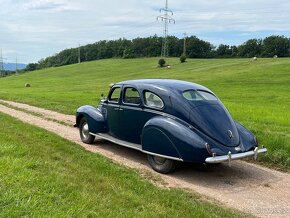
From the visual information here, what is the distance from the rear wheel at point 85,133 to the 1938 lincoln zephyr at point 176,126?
117 centimetres

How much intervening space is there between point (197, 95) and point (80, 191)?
3.29 m

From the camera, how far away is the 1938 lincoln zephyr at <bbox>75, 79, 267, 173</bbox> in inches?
274

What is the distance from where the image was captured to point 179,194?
242 inches

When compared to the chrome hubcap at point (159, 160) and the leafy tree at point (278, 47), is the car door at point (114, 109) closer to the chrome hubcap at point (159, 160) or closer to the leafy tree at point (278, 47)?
the chrome hubcap at point (159, 160)

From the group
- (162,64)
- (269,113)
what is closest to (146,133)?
(269,113)

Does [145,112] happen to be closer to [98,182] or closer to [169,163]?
[169,163]

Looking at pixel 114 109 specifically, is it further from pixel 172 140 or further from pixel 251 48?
pixel 251 48

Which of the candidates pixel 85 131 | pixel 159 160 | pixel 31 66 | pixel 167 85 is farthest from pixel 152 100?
pixel 31 66

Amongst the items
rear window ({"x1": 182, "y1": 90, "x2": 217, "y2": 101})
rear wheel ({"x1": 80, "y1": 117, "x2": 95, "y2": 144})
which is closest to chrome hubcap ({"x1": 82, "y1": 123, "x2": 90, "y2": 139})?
rear wheel ({"x1": 80, "y1": 117, "x2": 95, "y2": 144})

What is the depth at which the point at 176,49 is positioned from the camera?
121 m

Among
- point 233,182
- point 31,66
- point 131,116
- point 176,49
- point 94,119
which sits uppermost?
point 176,49

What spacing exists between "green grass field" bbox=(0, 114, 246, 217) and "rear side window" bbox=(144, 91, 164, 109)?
1.35 m

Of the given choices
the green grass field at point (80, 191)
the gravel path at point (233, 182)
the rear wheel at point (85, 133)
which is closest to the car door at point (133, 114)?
the gravel path at point (233, 182)

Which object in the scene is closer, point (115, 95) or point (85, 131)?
point (115, 95)
